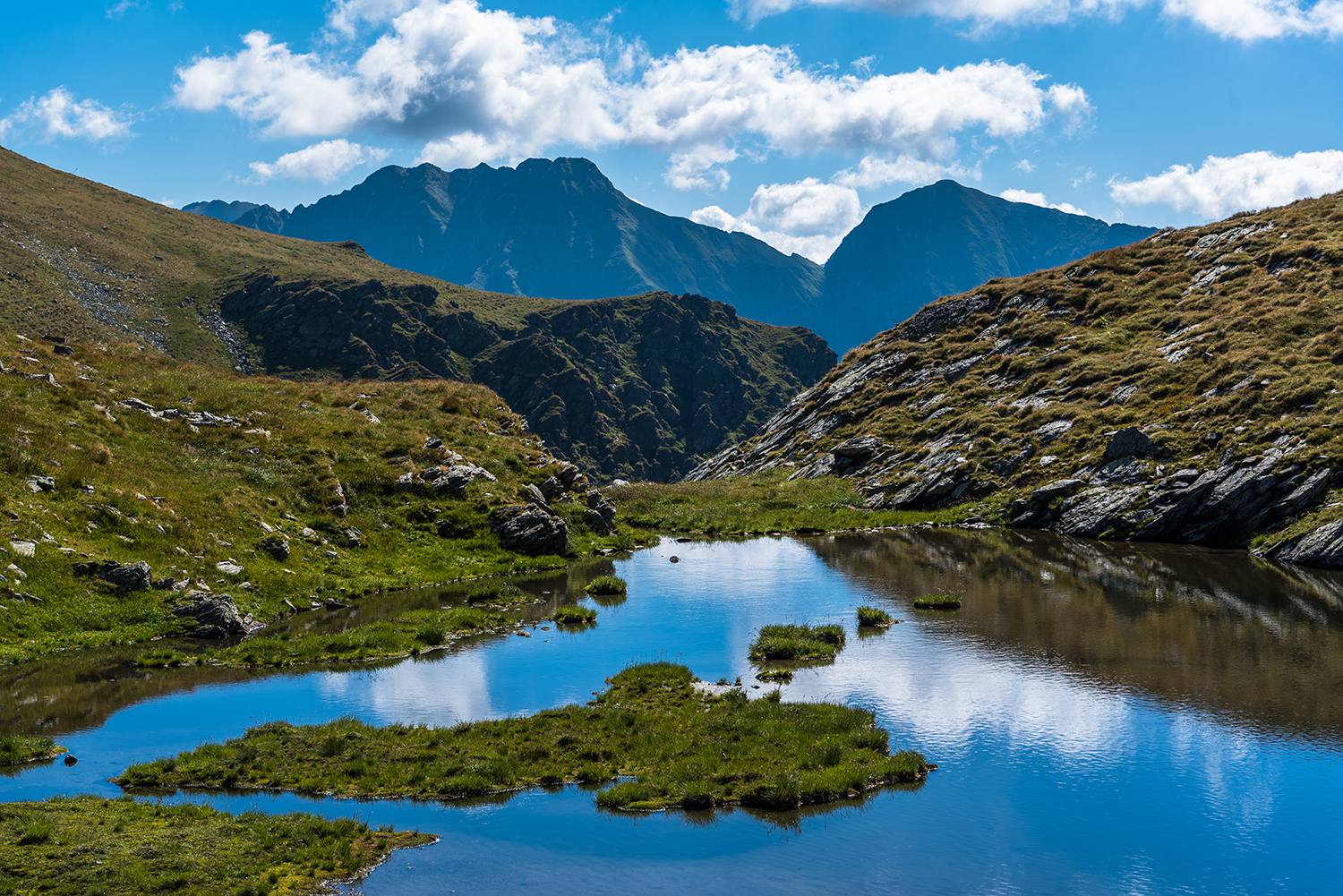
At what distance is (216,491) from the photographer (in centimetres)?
4625

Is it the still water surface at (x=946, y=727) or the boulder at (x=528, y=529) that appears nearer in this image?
the still water surface at (x=946, y=727)

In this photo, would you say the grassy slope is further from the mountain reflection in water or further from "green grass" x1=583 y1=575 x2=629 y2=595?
the mountain reflection in water

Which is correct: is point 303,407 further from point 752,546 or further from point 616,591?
point 752,546

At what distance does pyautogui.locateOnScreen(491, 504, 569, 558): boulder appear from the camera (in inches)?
2189

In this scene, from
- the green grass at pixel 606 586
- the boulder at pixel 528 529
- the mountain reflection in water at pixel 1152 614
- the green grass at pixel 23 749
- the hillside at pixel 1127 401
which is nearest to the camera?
the green grass at pixel 23 749

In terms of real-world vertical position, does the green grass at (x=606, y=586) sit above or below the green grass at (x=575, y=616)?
above

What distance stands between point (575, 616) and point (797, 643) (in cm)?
1204

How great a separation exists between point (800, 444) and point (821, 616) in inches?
2727

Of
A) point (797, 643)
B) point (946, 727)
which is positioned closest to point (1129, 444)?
point (797, 643)

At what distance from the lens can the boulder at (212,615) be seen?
35.5m

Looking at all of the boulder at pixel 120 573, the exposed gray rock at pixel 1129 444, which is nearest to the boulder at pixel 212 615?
the boulder at pixel 120 573

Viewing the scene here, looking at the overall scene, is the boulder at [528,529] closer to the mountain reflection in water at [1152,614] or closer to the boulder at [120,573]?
the mountain reflection in water at [1152,614]

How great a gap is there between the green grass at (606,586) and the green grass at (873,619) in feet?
49.3

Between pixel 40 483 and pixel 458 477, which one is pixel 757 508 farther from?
pixel 40 483
